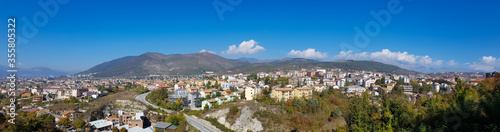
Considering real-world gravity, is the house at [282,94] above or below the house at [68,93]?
above

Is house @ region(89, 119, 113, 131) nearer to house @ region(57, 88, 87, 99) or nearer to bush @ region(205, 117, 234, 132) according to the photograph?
bush @ region(205, 117, 234, 132)

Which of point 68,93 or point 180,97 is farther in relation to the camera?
point 68,93

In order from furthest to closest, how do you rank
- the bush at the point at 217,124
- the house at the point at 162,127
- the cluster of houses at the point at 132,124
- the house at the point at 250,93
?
the house at the point at 250,93 < the cluster of houses at the point at 132,124 < the house at the point at 162,127 < the bush at the point at 217,124

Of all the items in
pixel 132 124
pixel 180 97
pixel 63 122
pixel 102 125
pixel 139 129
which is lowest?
pixel 139 129

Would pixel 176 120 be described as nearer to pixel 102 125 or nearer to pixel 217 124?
pixel 217 124

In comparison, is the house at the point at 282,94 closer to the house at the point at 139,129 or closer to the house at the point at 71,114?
the house at the point at 139,129

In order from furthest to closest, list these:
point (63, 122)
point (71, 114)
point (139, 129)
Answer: point (71, 114)
point (63, 122)
point (139, 129)

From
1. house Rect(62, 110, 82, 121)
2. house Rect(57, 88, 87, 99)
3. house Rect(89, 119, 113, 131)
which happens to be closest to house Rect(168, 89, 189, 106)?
house Rect(89, 119, 113, 131)

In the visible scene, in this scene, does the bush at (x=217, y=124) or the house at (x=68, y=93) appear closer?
the bush at (x=217, y=124)

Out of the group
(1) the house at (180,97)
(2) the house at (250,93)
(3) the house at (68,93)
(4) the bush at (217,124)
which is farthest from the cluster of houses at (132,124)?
(3) the house at (68,93)

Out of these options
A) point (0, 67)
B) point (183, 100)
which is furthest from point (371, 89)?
point (0, 67)

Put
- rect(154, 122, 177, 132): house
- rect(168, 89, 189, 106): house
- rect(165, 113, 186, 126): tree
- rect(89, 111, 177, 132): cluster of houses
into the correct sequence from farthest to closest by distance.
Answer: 1. rect(168, 89, 189, 106): house
2. rect(165, 113, 186, 126): tree
3. rect(89, 111, 177, 132): cluster of houses
4. rect(154, 122, 177, 132): house

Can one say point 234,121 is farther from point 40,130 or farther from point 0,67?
point 0,67

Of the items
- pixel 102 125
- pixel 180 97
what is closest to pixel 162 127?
pixel 102 125
